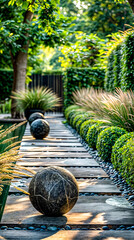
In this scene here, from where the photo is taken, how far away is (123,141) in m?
3.76

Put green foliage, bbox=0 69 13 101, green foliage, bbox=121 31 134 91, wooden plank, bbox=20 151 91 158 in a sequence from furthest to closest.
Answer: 1. green foliage, bbox=0 69 13 101
2. green foliage, bbox=121 31 134 91
3. wooden plank, bbox=20 151 91 158

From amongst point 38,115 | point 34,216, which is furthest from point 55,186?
point 38,115

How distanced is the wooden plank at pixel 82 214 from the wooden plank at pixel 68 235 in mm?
124

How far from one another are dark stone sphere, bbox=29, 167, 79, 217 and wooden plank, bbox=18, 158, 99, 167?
186 cm

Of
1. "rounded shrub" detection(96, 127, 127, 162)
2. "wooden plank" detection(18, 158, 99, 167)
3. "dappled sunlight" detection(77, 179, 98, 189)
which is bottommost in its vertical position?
"wooden plank" detection(18, 158, 99, 167)

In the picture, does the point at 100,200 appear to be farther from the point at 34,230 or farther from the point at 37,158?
the point at 37,158

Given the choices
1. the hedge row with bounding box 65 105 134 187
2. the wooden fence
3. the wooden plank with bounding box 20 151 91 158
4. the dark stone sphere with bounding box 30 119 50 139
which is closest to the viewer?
the hedge row with bounding box 65 105 134 187

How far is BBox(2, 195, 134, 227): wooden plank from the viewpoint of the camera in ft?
7.59

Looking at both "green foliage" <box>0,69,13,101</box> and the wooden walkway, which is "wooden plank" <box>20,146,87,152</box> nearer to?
the wooden walkway

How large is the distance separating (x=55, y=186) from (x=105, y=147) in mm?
2185

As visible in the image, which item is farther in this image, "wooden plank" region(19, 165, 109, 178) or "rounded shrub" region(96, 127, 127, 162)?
"rounded shrub" region(96, 127, 127, 162)

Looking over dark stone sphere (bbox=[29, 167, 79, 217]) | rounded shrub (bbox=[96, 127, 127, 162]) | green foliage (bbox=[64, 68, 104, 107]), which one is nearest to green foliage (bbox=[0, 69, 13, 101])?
green foliage (bbox=[64, 68, 104, 107])

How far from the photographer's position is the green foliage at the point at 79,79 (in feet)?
36.7

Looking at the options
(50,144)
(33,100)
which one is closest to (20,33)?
(33,100)
